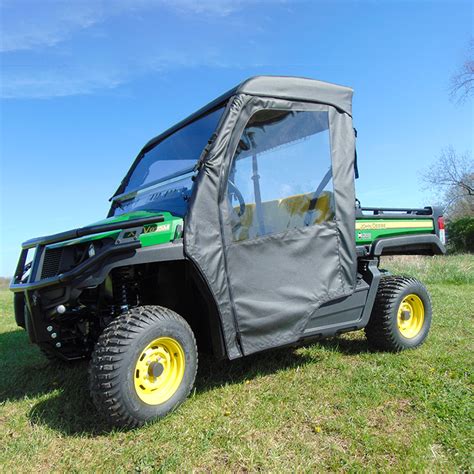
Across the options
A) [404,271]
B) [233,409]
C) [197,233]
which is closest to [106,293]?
[197,233]

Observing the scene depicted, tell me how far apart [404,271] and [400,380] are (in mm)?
9253

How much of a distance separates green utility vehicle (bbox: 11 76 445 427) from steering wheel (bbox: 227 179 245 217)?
0.02 metres

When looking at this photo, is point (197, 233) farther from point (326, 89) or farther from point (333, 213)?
point (326, 89)

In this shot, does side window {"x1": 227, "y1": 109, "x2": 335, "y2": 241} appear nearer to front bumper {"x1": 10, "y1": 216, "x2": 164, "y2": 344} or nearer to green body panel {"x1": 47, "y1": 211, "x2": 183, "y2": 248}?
green body panel {"x1": 47, "y1": 211, "x2": 183, "y2": 248}

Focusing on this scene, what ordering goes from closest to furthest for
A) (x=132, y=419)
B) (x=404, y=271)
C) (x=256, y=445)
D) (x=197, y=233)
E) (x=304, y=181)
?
(x=256, y=445) < (x=132, y=419) < (x=197, y=233) < (x=304, y=181) < (x=404, y=271)

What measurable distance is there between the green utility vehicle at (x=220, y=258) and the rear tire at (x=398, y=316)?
0.07 feet

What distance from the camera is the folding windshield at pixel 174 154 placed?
3.74 metres

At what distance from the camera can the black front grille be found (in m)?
3.30

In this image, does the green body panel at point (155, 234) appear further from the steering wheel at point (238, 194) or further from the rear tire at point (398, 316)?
the rear tire at point (398, 316)

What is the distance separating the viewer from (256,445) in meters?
2.71

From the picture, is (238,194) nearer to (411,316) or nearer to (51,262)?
(51,262)

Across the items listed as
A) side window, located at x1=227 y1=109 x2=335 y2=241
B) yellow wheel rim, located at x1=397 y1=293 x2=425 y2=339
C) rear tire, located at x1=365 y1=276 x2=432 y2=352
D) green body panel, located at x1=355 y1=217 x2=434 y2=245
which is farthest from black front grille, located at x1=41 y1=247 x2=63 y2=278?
yellow wheel rim, located at x1=397 y1=293 x2=425 y2=339

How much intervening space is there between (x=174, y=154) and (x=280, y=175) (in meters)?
1.06

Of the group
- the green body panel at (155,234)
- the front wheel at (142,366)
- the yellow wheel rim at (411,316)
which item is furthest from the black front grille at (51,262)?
the yellow wheel rim at (411,316)
